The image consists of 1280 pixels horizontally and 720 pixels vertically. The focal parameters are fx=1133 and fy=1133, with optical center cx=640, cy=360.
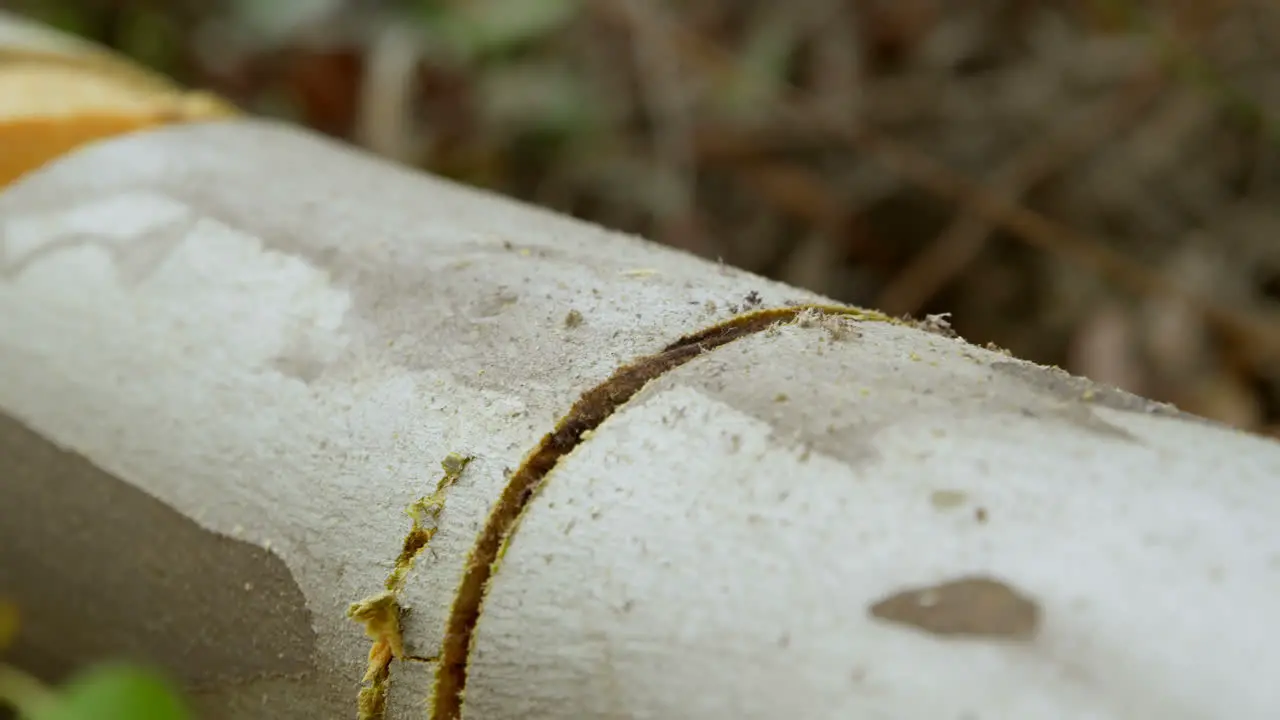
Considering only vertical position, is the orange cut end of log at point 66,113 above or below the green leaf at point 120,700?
above

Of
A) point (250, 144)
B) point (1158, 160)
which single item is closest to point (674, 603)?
point (250, 144)

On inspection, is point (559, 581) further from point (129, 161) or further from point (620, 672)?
point (129, 161)

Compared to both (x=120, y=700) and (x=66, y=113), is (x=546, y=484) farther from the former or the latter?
(x=66, y=113)

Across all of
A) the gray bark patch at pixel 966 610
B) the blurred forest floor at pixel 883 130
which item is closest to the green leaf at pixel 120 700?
the gray bark patch at pixel 966 610

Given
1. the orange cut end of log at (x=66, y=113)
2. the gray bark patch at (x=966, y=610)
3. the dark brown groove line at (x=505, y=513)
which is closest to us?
the gray bark patch at (x=966, y=610)

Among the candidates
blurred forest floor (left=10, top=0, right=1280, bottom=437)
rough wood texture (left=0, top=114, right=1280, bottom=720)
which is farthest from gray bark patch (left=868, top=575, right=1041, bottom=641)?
blurred forest floor (left=10, top=0, right=1280, bottom=437)

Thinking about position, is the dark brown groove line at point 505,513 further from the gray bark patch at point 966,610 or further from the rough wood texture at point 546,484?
the gray bark patch at point 966,610

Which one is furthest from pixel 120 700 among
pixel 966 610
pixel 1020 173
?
pixel 1020 173
